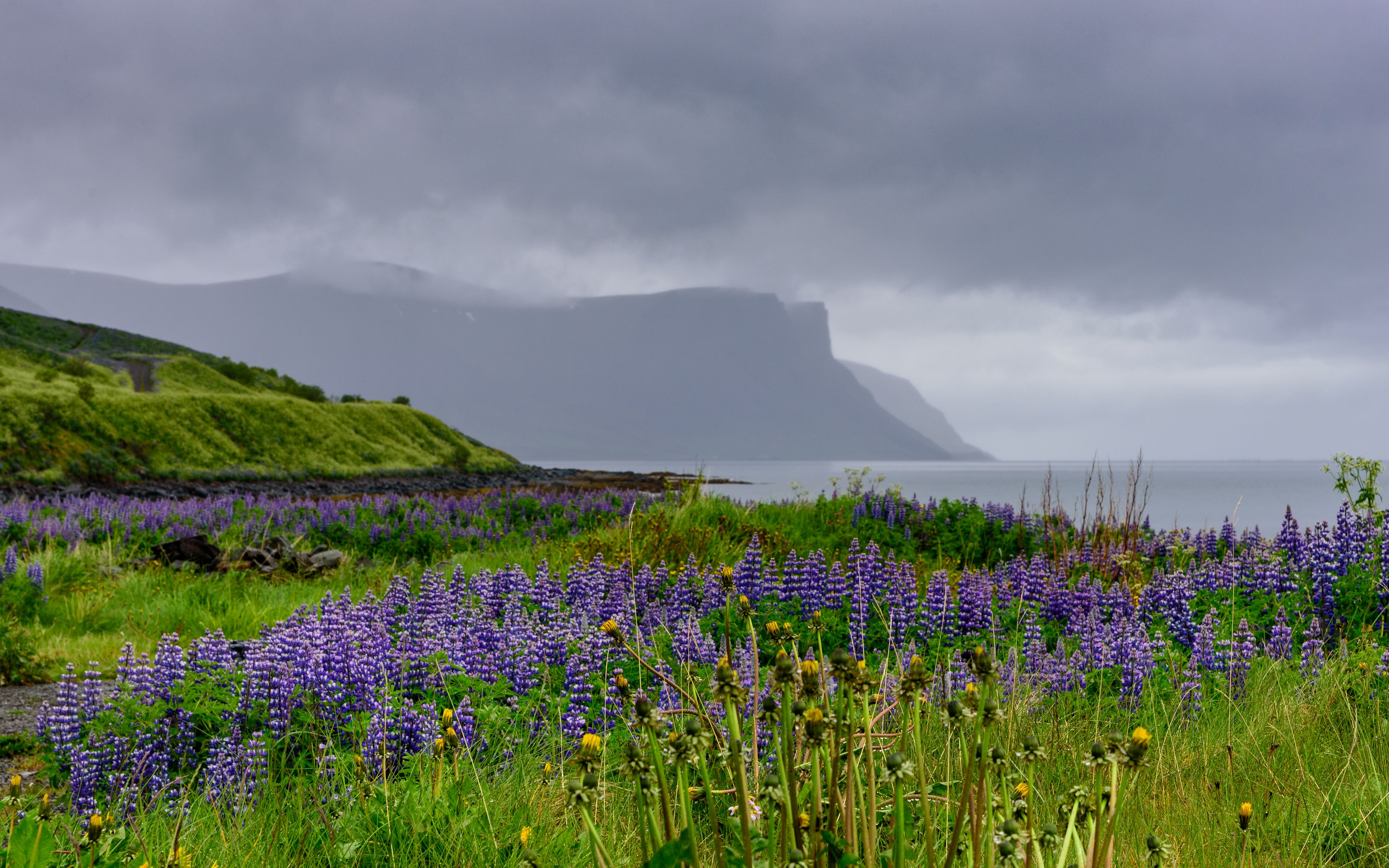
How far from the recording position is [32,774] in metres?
4.12

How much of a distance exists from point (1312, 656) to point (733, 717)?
537 centimetres

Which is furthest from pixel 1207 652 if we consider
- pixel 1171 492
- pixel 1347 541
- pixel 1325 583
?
pixel 1171 492

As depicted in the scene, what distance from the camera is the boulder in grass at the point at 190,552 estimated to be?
10203 millimetres

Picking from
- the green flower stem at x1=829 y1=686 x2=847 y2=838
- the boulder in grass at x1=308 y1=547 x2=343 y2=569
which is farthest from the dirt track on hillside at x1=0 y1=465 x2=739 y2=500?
the green flower stem at x1=829 y1=686 x2=847 y2=838

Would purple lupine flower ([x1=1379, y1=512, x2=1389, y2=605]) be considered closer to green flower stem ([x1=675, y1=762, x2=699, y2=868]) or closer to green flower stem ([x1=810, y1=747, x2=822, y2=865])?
green flower stem ([x1=810, y1=747, x2=822, y2=865])

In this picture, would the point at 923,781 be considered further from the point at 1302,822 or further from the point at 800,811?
the point at 1302,822

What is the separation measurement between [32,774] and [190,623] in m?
3.04

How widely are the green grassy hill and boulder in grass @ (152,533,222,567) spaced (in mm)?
23722

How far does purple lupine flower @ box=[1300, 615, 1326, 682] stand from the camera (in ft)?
16.3

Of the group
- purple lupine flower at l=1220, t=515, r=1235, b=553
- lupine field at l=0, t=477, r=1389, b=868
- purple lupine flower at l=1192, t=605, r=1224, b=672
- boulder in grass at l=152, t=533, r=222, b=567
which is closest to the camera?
lupine field at l=0, t=477, r=1389, b=868

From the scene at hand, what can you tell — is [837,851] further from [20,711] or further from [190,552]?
[190,552]

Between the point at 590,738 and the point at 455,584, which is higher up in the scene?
the point at 590,738

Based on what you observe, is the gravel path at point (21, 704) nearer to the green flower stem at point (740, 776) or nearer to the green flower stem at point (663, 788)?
the green flower stem at point (663, 788)

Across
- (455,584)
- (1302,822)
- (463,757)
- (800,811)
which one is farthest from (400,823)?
(455,584)
